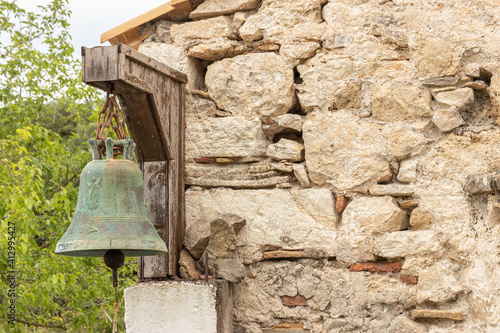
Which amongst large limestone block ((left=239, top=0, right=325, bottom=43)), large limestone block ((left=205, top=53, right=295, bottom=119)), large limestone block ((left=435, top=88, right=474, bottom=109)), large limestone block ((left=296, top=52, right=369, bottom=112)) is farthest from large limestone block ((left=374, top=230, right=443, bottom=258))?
large limestone block ((left=239, top=0, right=325, bottom=43))

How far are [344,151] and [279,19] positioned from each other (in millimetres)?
819

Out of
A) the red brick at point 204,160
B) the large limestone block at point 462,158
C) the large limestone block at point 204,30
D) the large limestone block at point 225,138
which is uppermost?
the large limestone block at point 204,30

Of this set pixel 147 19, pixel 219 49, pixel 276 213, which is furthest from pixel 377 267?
pixel 147 19

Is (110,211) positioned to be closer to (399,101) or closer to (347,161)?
(347,161)

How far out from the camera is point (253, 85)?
3.13 metres

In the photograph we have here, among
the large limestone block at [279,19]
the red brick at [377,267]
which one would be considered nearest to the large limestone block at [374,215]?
the red brick at [377,267]

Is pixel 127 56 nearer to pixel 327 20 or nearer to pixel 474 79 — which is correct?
pixel 327 20

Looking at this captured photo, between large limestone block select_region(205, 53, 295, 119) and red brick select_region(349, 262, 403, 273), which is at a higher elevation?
large limestone block select_region(205, 53, 295, 119)

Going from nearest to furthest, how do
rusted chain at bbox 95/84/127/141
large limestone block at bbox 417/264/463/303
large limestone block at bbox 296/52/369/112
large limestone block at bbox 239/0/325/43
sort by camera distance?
1. rusted chain at bbox 95/84/127/141
2. large limestone block at bbox 417/264/463/303
3. large limestone block at bbox 296/52/369/112
4. large limestone block at bbox 239/0/325/43

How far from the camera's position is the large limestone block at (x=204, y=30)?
10.6 ft

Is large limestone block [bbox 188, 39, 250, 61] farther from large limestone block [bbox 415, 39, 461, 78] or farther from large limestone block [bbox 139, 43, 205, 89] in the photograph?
large limestone block [bbox 415, 39, 461, 78]

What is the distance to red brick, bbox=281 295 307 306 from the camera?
9.56ft

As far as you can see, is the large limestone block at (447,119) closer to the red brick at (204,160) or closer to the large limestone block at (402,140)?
Result: the large limestone block at (402,140)

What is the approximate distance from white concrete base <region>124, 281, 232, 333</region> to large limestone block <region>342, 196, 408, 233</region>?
719 mm
